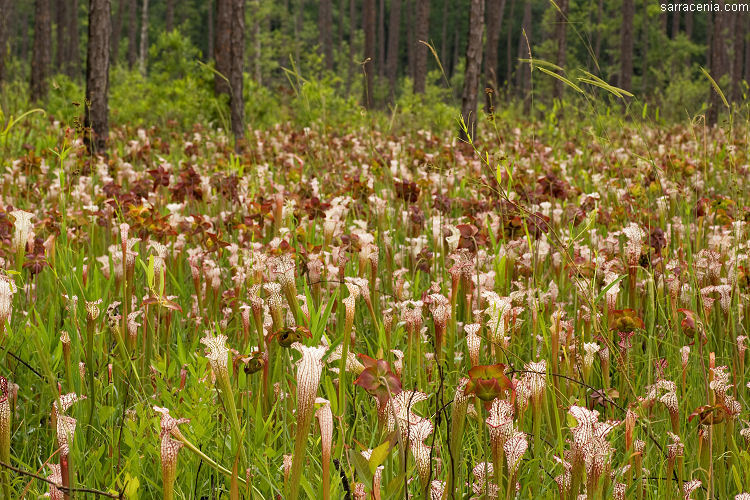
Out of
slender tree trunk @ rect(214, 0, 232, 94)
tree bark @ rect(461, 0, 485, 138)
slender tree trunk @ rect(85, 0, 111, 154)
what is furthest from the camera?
slender tree trunk @ rect(214, 0, 232, 94)

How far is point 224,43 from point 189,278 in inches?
331

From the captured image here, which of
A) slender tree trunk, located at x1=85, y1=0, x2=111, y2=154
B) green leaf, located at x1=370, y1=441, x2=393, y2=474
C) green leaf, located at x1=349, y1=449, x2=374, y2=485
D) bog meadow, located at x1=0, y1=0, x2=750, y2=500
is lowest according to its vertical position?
bog meadow, located at x1=0, y1=0, x2=750, y2=500

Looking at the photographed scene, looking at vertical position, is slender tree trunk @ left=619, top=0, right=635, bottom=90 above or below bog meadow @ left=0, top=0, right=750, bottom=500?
above

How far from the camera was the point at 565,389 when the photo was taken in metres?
2.10

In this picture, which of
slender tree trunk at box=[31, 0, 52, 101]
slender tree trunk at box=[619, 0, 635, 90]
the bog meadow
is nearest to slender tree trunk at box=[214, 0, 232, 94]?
the bog meadow

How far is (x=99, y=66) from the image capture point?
7734mm

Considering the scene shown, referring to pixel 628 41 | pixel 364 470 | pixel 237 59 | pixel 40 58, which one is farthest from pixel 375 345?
pixel 628 41

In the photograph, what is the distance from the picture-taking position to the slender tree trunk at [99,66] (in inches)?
294

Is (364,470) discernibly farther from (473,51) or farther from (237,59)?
(237,59)

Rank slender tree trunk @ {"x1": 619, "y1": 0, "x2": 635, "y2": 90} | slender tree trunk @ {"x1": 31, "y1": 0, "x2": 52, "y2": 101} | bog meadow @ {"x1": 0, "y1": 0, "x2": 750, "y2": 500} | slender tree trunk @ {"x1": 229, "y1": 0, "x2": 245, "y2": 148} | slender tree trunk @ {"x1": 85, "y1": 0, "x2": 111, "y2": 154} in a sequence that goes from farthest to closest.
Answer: slender tree trunk @ {"x1": 619, "y1": 0, "x2": 635, "y2": 90}
slender tree trunk @ {"x1": 31, "y1": 0, "x2": 52, "y2": 101}
slender tree trunk @ {"x1": 229, "y1": 0, "x2": 245, "y2": 148}
slender tree trunk @ {"x1": 85, "y1": 0, "x2": 111, "y2": 154}
bog meadow @ {"x1": 0, "y1": 0, "x2": 750, "y2": 500}

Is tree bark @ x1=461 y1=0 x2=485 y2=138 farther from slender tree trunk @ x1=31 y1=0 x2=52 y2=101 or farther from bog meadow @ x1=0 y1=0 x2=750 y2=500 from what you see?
slender tree trunk @ x1=31 y1=0 x2=52 y2=101

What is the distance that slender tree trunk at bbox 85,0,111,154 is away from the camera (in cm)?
747

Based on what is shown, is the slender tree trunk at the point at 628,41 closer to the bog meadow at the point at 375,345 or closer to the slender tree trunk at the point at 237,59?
the slender tree trunk at the point at 237,59

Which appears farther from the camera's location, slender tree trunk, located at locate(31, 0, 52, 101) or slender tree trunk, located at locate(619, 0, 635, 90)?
slender tree trunk, located at locate(619, 0, 635, 90)
